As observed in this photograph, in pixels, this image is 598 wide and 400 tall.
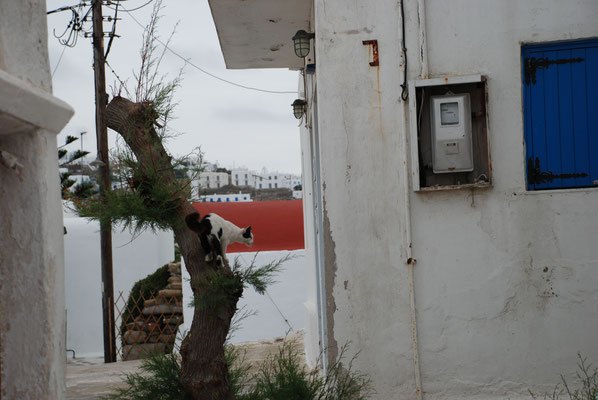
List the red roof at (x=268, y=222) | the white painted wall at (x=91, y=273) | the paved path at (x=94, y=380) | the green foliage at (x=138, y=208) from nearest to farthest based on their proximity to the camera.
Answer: the green foliage at (x=138, y=208)
the paved path at (x=94, y=380)
the red roof at (x=268, y=222)
the white painted wall at (x=91, y=273)

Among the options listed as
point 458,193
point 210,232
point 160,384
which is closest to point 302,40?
point 458,193

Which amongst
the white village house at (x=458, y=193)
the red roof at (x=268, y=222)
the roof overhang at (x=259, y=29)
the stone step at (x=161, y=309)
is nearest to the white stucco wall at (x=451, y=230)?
the white village house at (x=458, y=193)

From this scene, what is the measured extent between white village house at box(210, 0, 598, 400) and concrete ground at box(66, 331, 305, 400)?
9.73ft

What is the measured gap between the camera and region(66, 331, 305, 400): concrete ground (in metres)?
8.92

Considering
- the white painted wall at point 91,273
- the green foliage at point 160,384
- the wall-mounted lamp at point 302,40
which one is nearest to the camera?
the green foliage at point 160,384

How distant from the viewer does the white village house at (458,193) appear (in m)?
5.51

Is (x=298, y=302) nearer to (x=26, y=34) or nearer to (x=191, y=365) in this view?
(x=191, y=365)

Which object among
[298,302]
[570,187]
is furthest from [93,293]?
[570,187]

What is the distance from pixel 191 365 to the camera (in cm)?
508

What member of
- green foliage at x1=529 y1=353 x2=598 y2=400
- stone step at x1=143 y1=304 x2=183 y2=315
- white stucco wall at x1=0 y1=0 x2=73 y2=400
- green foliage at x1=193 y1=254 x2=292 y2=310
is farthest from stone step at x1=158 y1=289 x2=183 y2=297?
white stucco wall at x1=0 y1=0 x2=73 y2=400

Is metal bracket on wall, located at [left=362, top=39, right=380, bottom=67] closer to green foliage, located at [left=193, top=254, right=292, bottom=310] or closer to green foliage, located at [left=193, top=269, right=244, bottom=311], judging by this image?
green foliage, located at [left=193, top=254, right=292, bottom=310]

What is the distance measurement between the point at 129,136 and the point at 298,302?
26.7ft

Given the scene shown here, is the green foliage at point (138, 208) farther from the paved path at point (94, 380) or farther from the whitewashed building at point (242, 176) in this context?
the whitewashed building at point (242, 176)

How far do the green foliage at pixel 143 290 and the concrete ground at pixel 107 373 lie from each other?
2547 millimetres
